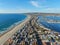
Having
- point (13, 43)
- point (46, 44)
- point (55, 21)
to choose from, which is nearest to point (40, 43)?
point (46, 44)

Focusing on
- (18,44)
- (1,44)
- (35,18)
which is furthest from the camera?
(35,18)

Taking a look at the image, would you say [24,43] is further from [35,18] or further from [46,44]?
[35,18]

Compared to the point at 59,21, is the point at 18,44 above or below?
above

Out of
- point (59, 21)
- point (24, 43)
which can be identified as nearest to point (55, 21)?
point (59, 21)

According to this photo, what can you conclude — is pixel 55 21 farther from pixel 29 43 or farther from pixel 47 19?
pixel 29 43

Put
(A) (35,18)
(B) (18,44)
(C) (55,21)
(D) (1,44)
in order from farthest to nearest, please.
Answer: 1. (C) (55,21)
2. (A) (35,18)
3. (D) (1,44)
4. (B) (18,44)

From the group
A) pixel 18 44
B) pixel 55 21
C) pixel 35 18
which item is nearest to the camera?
pixel 18 44

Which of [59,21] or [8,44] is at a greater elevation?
[8,44]

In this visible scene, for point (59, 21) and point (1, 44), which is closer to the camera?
point (1, 44)

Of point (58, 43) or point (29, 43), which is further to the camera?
point (58, 43)
